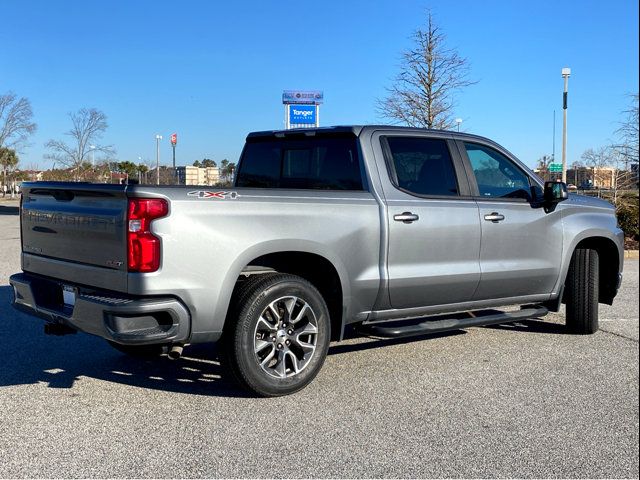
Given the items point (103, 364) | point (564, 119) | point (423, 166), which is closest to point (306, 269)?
point (423, 166)

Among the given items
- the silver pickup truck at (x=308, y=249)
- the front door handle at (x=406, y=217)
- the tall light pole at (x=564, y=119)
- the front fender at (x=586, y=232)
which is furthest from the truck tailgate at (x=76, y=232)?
the tall light pole at (x=564, y=119)

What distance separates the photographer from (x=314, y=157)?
221 inches

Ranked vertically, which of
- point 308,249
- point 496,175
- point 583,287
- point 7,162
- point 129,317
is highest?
point 7,162

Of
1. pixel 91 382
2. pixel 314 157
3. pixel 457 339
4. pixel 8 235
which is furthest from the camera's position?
pixel 8 235

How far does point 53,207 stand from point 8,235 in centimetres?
1402

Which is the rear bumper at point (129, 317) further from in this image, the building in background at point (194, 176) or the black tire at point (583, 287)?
the building in background at point (194, 176)

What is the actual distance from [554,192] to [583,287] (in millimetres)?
1168

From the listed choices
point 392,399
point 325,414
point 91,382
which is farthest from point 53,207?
point 392,399

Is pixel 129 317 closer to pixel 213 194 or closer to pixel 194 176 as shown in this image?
pixel 213 194

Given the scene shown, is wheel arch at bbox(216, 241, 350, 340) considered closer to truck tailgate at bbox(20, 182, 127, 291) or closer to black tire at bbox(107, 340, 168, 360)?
truck tailgate at bbox(20, 182, 127, 291)

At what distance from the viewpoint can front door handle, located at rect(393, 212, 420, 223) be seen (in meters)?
5.11

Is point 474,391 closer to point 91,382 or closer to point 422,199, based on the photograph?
point 422,199

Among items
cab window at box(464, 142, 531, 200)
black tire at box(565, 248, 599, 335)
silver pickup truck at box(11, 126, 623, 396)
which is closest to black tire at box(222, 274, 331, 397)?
silver pickup truck at box(11, 126, 623, 396)

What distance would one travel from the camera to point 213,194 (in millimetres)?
4293
